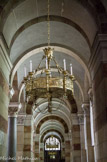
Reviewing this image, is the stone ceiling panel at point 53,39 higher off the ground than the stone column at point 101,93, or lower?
higher

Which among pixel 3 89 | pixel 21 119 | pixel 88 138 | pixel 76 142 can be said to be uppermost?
pixel 3 89

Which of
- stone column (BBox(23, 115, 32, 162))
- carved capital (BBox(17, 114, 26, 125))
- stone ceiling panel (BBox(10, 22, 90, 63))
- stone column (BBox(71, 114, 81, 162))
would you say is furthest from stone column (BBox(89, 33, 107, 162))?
stone column (BBox(71, 114, 81, 162))

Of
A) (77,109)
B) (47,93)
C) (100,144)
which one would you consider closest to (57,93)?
(47,93)

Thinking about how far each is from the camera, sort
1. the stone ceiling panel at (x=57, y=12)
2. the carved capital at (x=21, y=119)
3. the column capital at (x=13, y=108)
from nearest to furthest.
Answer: the stone ceiling panel at (x=57, y=12)
the column capital at (x=13, y=108)
the carved capital at (x=21, y=119)

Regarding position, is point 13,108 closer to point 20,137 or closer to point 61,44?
point 20,137

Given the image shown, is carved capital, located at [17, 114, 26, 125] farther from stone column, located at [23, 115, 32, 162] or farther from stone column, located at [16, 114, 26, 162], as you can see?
stone column, located at [23, 115, 32, 162]

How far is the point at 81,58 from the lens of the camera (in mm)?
10141

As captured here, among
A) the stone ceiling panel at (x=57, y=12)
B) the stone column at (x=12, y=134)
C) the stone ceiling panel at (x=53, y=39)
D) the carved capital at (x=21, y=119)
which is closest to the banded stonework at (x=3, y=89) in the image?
the stone ceiling panel at (x=57, y=12)

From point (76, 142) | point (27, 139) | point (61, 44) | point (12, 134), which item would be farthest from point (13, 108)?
point (76, 142)

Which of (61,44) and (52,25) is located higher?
(52,25)

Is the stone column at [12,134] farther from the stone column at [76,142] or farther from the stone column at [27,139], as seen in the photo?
the stone column at [76,142]

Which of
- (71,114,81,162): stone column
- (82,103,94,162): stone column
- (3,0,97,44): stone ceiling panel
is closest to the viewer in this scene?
(3,0,97,44): stone ceiling panel

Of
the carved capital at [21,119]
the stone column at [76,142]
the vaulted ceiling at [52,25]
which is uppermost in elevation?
the vaulted ceiling at [52,25]

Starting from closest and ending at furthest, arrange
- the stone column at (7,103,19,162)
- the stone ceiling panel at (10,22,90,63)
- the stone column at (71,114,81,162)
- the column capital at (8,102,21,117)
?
the stone ceiling panel at (10,22,90,63)
the stone column at (7,103,19,162)
the column capital at (8,102,21,117)
the stone column at (71,114,81,162)
